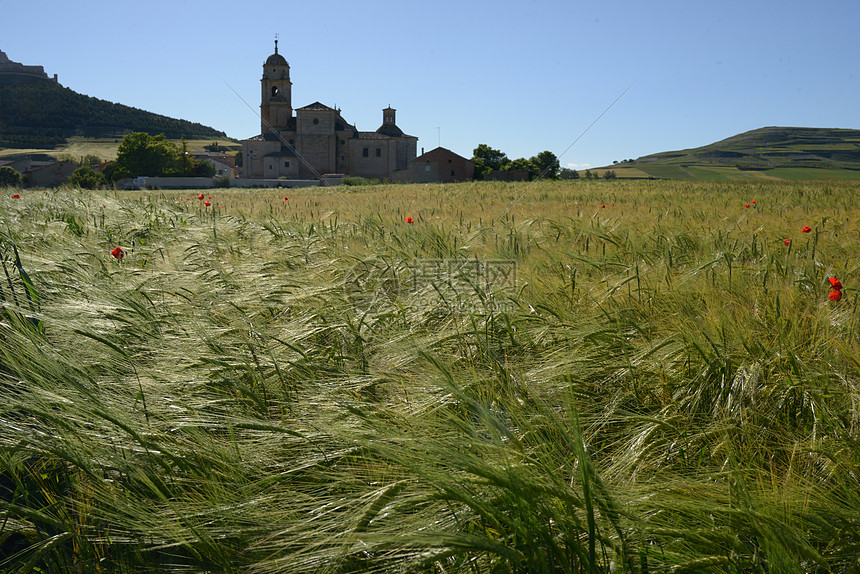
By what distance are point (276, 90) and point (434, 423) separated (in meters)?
58.0

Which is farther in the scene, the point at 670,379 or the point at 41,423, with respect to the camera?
the point at 670,379

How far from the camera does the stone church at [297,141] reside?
52.1m

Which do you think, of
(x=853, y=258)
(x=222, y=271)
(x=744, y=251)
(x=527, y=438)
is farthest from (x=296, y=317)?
(x=853, y=258)

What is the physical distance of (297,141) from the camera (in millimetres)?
52938

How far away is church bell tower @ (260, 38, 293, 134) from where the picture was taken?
2053 inches

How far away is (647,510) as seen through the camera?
3.48 ft

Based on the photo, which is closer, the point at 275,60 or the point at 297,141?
the point at 275,60

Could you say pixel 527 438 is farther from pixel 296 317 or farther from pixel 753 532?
pixel 296 317

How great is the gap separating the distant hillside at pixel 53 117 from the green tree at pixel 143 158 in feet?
151

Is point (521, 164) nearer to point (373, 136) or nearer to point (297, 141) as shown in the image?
point (373, 136)

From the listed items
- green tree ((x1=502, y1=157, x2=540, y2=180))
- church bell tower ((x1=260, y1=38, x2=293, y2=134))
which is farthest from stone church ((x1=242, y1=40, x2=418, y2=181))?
green tree ((x1=502, y1=157, x2=540, y2=180))

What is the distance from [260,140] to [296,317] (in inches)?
2175

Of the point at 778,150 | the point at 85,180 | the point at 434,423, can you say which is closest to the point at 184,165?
the point at 85,180

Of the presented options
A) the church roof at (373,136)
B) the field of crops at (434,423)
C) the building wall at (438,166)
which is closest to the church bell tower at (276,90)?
the church roof at (373,136)
